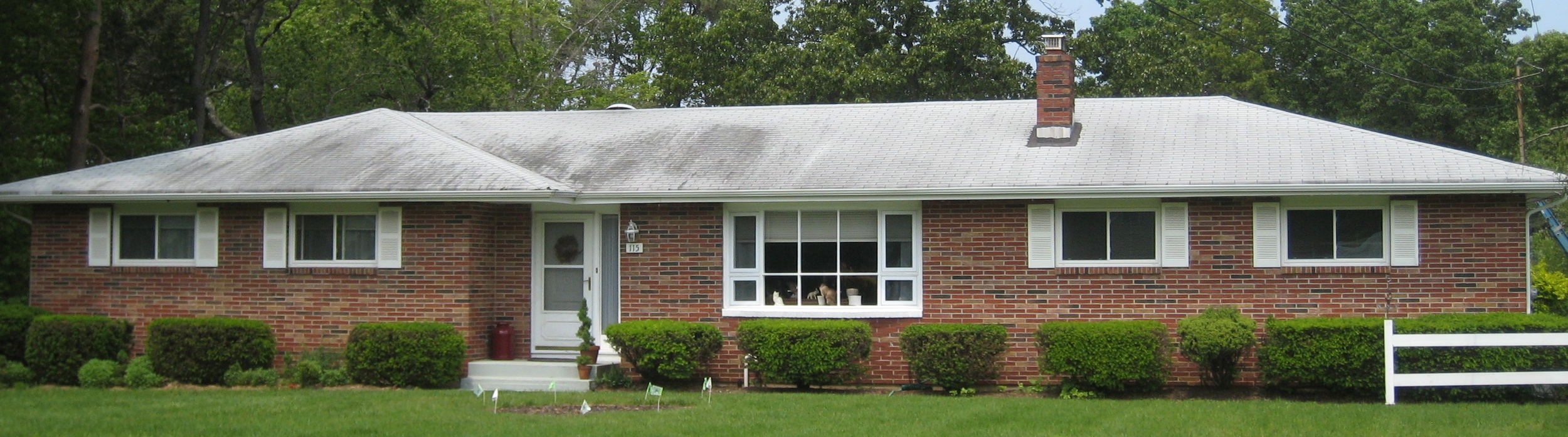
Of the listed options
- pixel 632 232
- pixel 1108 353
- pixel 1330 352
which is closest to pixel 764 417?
pixel 1108 353

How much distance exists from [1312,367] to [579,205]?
7953mm

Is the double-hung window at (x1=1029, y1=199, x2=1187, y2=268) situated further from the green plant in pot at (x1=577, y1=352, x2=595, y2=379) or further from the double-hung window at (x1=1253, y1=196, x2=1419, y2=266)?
the green plant in pot at (x1=577, y1=352, x2=595, y2=379)

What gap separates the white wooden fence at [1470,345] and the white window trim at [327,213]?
34.1ft

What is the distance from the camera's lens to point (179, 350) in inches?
590

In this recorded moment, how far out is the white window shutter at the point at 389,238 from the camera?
15.1 meters

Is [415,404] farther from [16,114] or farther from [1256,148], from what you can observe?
[16,114]

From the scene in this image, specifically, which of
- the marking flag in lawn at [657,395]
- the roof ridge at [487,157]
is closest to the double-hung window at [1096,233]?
the marking flag in lawn at [657,395]

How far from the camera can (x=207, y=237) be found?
15.7 metres

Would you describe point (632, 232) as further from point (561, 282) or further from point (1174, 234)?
point (1174, 234)

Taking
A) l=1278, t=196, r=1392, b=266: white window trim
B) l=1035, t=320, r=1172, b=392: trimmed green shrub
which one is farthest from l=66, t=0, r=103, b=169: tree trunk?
l=1278, t=196, r=1392, b=266: white window trim

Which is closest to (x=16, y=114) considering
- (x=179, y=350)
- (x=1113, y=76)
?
(x=179, y=350)

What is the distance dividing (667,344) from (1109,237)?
15.5 ft

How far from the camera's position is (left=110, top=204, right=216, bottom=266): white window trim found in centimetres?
1582

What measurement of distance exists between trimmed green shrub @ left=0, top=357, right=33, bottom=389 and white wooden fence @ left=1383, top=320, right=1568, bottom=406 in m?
14.1
